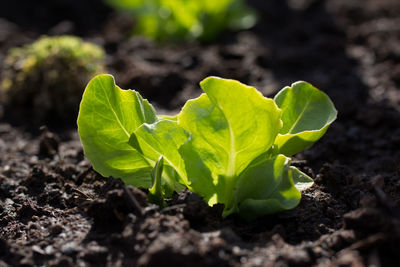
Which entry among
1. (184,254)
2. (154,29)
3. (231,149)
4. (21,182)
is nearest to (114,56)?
(154,29)

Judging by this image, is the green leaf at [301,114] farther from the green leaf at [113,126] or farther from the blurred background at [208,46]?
the blurred background at [208,46]

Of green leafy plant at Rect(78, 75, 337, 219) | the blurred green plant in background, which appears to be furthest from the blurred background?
green leafy plant at Rect(78, 75, 337, 219)

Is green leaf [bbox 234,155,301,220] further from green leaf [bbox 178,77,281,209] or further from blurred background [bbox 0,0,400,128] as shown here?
blurred background [bbox 0,0,400,128]

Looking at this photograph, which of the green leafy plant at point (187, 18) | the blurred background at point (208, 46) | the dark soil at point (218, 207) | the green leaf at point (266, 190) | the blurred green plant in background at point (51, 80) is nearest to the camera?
the dark soil at point (218, 207)

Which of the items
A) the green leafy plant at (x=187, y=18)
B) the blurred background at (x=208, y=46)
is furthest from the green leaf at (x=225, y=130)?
the green leafy plant at (x=187, y=18)

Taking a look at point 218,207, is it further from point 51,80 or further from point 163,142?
point 51,80
